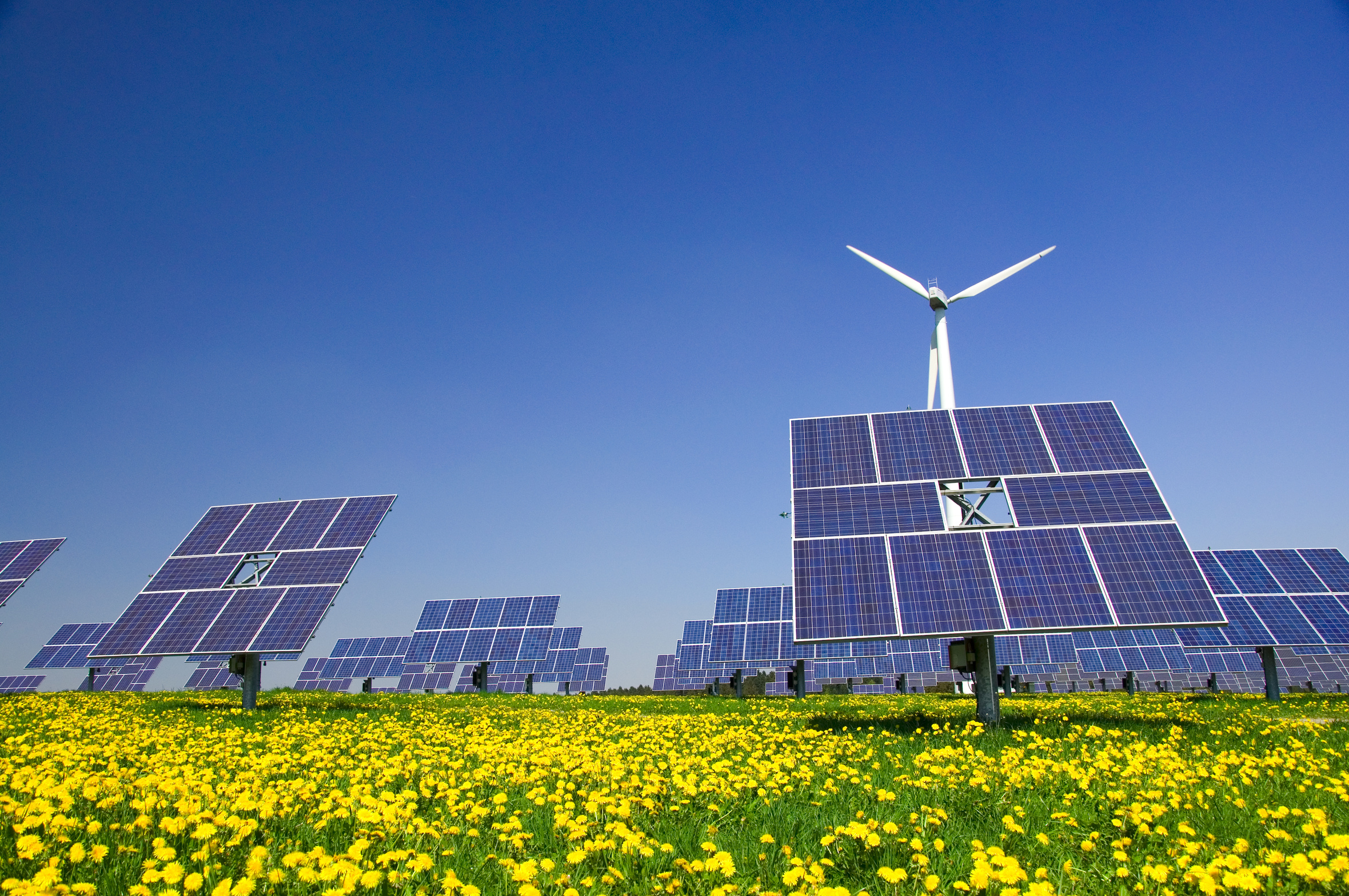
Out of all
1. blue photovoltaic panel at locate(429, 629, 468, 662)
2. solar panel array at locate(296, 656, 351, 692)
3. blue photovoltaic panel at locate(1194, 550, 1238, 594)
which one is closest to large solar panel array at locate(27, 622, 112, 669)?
solar panel array at locate(296, 656, 351, 692)

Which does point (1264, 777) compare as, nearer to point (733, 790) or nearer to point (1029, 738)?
point (1029, 738)

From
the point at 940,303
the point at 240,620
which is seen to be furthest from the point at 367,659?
the point at 940,303

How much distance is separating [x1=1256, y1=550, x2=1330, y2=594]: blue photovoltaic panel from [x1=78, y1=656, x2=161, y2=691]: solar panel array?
61888 mm

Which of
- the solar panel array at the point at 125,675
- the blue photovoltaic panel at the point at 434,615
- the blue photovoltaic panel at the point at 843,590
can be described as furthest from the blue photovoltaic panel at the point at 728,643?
the solar panel array at the point at 125,675

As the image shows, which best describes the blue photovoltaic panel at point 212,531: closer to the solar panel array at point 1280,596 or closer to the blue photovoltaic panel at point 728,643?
the blue photovoltaic panel at point 728,643

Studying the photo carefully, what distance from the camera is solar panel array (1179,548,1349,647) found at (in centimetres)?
2619

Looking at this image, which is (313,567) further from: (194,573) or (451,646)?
(451,646)

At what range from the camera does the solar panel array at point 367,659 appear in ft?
175

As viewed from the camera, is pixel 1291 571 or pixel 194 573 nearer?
pixel 194 573

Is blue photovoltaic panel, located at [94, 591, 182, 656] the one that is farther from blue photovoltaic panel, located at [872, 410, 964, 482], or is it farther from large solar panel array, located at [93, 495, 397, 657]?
blue photovoltaic panel, located at [872, 410, 964, 482]

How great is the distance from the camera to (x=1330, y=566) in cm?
3023

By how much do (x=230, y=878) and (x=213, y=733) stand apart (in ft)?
34.1

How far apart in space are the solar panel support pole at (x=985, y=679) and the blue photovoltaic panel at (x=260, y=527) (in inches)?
841

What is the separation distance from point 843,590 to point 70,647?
5385cm
